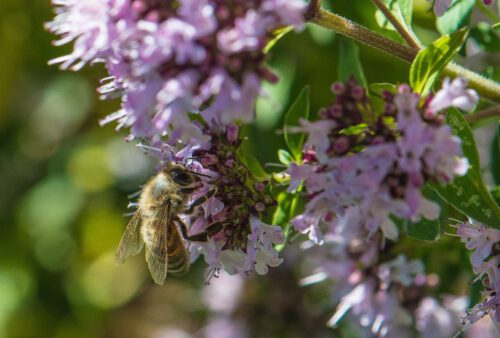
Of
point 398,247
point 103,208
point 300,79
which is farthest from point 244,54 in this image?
point 103,208

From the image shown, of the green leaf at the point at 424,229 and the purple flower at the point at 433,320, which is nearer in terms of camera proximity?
the green leaf at the point at 424,229

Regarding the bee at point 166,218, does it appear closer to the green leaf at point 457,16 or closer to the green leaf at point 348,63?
the green leaf at point 348,63

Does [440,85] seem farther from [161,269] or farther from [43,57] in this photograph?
[43,57]

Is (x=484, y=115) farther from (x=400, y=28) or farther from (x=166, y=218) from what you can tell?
(x=166, y=218)

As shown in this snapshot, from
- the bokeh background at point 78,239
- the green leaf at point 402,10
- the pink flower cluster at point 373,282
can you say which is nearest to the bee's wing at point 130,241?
the pink flower cluster at point 373,282

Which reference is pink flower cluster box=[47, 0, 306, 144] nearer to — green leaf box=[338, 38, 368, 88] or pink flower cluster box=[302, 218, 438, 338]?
green leaf box=[338, 38, 368, 88]

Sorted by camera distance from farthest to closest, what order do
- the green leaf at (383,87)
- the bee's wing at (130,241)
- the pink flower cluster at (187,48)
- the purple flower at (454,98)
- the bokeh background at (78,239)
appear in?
the bokeh background at (78,239)
the bee's wing at (130,241)
the green leaf at (383,87)
the purple flower at (454,98)
the pink flower cluster at (187,48)

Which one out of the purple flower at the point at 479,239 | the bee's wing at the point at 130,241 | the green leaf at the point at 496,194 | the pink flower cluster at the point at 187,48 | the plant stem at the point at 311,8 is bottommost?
the bee's wing at the point at 130,241

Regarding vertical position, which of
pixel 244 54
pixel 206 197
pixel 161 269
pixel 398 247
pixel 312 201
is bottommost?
pixel 398 247
